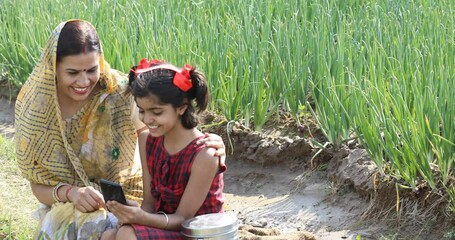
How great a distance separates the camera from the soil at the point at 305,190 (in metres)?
3.98

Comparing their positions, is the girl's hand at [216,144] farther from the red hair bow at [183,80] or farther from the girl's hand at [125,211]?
the girl's hand at [125,211]

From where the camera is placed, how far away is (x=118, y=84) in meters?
3.76

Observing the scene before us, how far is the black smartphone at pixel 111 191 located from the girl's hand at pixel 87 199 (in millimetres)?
194

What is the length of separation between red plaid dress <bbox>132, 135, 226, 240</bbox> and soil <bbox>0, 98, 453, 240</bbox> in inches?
17.3

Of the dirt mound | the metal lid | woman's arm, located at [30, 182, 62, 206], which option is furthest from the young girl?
the dirt mound

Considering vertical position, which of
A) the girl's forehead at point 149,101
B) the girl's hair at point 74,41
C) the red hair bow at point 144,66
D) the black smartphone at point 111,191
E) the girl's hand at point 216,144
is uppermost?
the girl's hair at point 74,41

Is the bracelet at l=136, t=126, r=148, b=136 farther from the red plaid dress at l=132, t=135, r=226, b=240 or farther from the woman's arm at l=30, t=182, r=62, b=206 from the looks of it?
the woman's arm at l=30, t=182, r=62, b=206

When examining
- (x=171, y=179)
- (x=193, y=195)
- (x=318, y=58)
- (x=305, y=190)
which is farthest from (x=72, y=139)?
(x=318, y=58)

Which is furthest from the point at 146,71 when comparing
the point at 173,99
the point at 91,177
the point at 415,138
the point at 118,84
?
the point at 415,138

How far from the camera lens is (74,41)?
11.6 feet

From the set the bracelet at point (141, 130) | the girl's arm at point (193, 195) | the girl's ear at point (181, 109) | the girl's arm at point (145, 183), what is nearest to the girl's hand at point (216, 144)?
the girl's arm at point (193, 195)

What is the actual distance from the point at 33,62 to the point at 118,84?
7.44 ft

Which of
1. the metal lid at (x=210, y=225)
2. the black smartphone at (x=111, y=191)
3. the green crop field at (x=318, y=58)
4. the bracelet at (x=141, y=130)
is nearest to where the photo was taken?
the metal lid at (x=210, y=225)

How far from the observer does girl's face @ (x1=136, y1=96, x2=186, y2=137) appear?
337 centimetres
